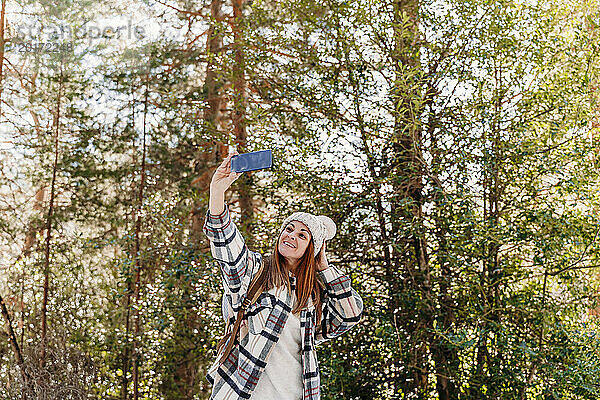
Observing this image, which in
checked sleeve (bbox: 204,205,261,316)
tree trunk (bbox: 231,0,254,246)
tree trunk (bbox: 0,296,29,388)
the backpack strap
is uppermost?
tree trunk (bbox: 231,0,254,246)

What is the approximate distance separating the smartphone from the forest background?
1473 mm

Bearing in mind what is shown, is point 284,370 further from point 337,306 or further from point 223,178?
point 223,178

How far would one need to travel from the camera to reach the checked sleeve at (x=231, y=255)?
1.91 m

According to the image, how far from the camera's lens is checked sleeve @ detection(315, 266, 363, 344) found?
2.12 metres

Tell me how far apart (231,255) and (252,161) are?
0.31m

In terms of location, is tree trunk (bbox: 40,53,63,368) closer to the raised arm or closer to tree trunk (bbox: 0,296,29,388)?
tree trunk (bbox: 0,296,29,388)

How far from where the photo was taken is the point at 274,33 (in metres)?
3.75

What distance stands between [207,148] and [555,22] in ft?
7.14

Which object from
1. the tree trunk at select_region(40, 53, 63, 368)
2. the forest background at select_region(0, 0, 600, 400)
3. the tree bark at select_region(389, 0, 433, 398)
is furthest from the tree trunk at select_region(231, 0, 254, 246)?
the tree trunk at select_region(40, 53, 63, 368)

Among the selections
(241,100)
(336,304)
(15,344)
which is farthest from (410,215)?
(15,344)

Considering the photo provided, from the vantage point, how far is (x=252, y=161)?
6.06 feet

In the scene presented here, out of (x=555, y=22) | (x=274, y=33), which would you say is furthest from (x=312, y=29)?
(x=555, y=22)

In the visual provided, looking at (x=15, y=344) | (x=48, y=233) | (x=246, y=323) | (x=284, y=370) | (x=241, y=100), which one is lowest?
(x=15, y=344)

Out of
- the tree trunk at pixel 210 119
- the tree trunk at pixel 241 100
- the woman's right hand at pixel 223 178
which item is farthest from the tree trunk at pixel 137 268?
the woman's right hand at pixel 223 178
